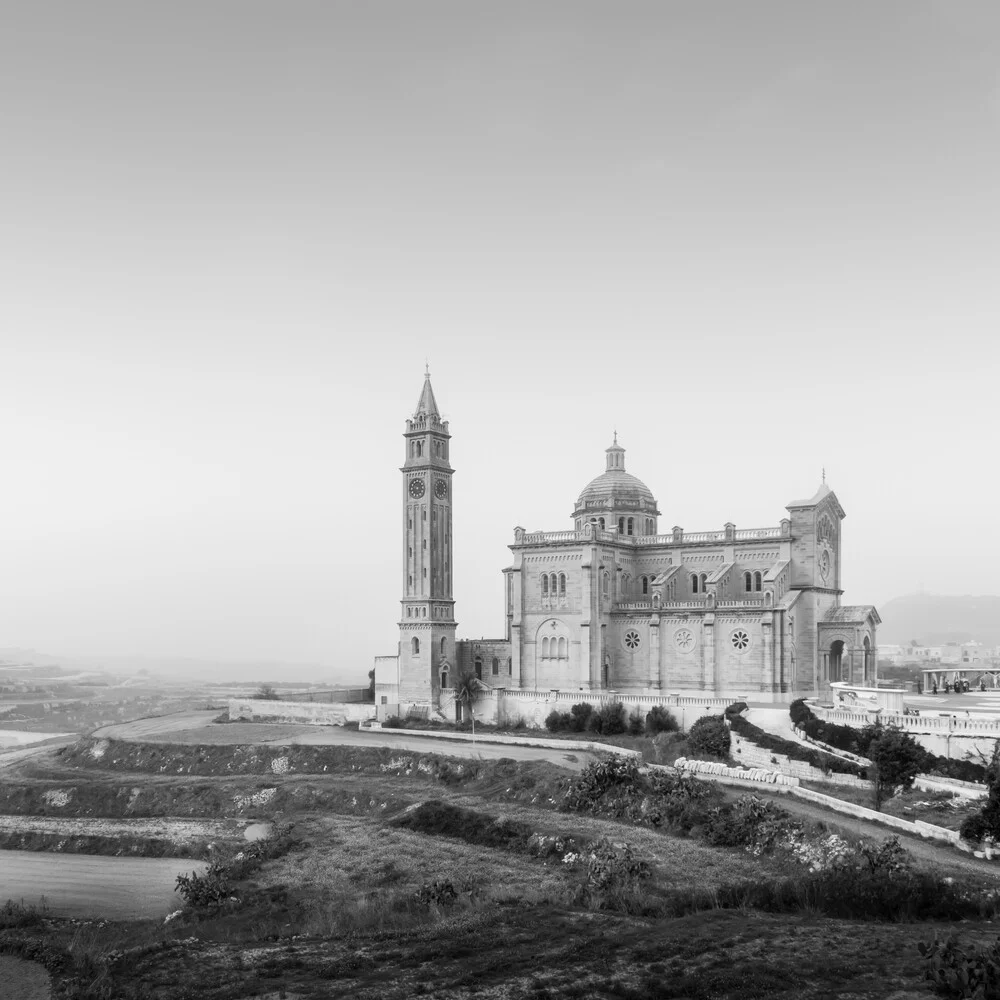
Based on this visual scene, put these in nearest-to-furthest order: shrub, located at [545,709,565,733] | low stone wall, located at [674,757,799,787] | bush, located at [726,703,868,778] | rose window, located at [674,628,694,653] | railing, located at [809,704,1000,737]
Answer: railing, located at [809,704,1000,737], low stone wall, located at [674,757,799,787], bush, located at [726,703,868,778], shrub, located at [545,709,565,733], rose window, located at [674,628,694,653]

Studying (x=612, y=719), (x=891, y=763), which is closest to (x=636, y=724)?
(x=612, y=719)

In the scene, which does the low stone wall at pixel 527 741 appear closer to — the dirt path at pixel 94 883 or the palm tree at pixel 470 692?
the palm tree at pixel 470 692

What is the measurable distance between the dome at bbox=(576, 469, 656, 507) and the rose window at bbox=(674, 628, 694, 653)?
1276 cm

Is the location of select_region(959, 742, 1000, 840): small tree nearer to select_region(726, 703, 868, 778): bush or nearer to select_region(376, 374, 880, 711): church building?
select_region(726, 703, 868, 778): bush

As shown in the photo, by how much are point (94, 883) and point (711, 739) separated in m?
29.3

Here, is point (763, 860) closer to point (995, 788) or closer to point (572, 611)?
point (995, 788)

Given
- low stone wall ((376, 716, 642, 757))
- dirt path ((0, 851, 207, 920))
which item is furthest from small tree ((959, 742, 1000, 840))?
dirt path ((0, 851, 207, 920))

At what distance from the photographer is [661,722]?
62.9 meters

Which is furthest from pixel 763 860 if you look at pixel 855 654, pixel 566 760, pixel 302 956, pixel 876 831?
pixel 855 654

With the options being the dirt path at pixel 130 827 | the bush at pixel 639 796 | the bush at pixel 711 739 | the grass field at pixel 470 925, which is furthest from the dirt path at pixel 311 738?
the dirt path at pixel 130 827

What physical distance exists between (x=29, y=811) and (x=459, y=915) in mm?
37019

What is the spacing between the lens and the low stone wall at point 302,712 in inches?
Answer: 2901

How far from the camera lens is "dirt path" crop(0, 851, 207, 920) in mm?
37125

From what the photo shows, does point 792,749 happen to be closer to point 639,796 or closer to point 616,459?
point 639,796
